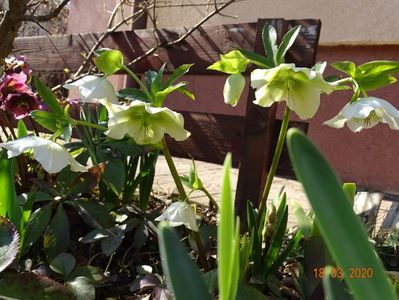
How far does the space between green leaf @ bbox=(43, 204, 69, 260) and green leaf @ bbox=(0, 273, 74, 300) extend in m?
0.25

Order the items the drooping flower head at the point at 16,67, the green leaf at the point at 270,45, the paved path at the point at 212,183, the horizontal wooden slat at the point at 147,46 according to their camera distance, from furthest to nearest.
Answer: the paved path at the point at 212,183
the horizontal wooden slat at the point at 147,46
the drooping flower head at the point at 16,67
the green leaf at the point at 270,45

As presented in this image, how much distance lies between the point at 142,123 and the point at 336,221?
2.08 feet

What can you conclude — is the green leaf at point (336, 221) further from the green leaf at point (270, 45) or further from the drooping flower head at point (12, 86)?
the drooping flower head at point (12, 86)

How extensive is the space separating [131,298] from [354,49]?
3452 millimetres

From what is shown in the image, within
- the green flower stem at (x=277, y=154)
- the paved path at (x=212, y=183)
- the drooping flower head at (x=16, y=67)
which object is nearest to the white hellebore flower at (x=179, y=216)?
the green flower stem at (x=277, y=154)

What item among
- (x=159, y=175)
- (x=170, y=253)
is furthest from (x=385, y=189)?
(x=170, y=253)

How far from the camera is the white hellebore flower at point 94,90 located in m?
0.98

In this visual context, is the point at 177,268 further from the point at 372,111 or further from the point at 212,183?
the point at 212,183

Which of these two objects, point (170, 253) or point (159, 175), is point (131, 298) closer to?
point (170, 253)

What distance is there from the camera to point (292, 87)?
36.9 inches

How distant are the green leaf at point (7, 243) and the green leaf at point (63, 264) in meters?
0.15

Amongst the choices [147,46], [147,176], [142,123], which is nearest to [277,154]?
[142,123]

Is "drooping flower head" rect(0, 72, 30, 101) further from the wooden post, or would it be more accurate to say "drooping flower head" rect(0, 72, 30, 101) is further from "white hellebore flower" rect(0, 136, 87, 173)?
the wooden post

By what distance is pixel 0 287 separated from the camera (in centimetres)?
87
